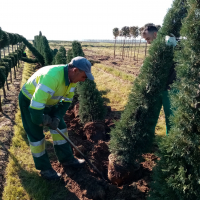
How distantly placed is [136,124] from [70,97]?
1.45 m

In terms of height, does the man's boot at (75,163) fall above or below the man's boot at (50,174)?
above

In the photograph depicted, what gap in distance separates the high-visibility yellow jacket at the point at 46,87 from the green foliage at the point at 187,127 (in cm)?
186

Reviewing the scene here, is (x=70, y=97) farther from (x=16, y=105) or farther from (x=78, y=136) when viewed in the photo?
(x=16, y=105)

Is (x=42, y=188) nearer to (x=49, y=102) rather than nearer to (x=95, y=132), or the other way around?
(x=49, y=102)

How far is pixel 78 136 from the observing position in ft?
19.1

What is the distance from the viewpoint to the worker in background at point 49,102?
10.2ft

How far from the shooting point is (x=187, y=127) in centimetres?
233

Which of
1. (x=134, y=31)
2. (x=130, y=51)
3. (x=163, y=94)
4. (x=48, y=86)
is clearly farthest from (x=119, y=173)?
(x=130, y=51)

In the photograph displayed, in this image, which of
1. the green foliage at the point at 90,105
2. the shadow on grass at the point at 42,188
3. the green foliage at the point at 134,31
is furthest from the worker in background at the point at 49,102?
the green foliage at the point at 134,31

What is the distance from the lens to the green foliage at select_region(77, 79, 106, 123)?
6.07 metres

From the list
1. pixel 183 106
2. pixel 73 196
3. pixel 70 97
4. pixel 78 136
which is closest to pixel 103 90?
pixel 78 136

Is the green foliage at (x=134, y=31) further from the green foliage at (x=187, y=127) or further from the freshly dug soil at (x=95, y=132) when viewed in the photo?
the green foliage at (x=187, y=127)

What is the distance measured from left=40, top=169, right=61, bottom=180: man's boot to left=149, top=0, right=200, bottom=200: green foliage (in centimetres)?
222

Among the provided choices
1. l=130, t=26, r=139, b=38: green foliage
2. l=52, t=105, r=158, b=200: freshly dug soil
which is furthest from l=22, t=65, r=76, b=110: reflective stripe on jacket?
l=130, t=26, r=139, b=38: green foliage
